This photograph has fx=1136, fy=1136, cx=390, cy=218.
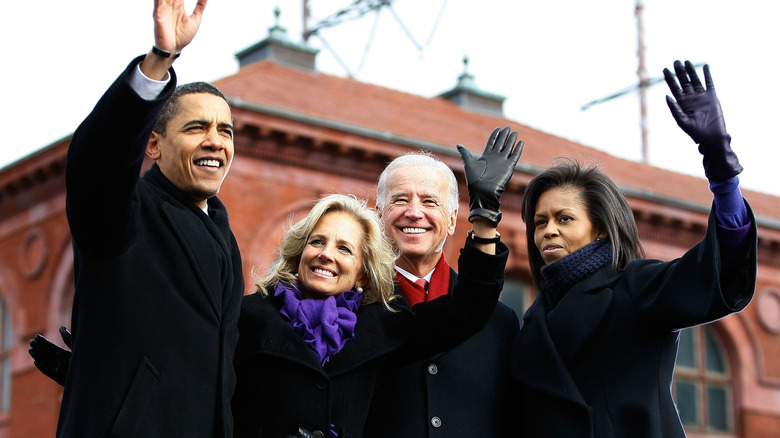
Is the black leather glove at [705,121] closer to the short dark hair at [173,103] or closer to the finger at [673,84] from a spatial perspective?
the finger at [673,84]

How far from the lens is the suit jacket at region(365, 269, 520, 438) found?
4293 millimetres

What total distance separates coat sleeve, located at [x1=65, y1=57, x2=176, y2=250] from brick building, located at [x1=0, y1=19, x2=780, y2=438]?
39.0ft

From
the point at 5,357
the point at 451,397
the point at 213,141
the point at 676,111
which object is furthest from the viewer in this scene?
the point at 5,357

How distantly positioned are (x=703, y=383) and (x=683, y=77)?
1677 centimetres

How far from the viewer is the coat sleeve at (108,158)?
10.2 feet

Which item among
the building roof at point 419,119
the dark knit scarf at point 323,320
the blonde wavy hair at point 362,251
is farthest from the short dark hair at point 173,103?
the building roof at point 419,119

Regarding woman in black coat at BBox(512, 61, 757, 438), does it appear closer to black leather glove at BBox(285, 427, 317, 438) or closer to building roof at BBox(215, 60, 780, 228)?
black leather glove at BBox(285, 427, 317, 438)

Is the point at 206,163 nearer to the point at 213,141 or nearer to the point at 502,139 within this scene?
the point at 213,141

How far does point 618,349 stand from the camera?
13.5ft

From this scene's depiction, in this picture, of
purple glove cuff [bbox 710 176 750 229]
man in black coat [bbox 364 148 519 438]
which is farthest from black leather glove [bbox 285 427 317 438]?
purple glove cuff [bbox 710 176 750 229]

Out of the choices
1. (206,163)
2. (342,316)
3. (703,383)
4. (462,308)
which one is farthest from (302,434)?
(703,383)

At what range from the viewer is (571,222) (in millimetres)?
4359

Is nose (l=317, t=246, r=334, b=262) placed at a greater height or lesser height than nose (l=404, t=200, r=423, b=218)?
lesser

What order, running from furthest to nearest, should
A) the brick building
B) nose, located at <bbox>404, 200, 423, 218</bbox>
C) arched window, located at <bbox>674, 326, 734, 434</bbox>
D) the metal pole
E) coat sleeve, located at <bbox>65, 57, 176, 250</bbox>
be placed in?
the metal pole < arched window, located at <bbox>674, 326, 734, 434</bbox> < the brick building < nose, located at <bbox>404, 200, 423, 218</bbox> < coat sleeve, located at <bbox>65, 57, 176, 250</bbox>
